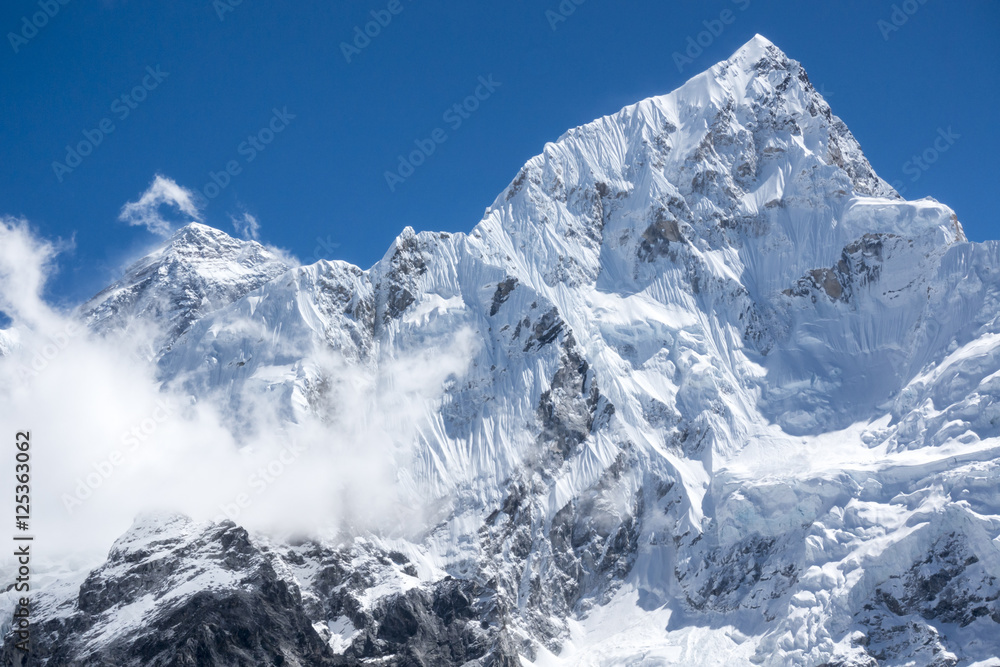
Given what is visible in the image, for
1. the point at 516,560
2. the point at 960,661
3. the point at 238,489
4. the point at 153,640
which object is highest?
the point at 238,489

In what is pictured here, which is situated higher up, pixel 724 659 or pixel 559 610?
pixel 559 610

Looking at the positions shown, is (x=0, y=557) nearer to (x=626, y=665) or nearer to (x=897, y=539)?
(x=626, y=665)

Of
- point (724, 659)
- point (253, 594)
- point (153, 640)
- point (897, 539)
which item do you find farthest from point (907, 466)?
point (153, 640)

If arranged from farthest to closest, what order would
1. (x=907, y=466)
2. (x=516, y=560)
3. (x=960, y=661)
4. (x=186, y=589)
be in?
(x=516, y=560) < (x=907, y=466) < (x=186, y=589) < (x=960, y=661)

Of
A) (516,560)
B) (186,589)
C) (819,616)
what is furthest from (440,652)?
(819,616)

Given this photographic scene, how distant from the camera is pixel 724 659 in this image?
172375 millimetres

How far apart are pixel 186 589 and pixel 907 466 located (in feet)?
386

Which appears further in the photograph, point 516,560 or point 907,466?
point 516,560

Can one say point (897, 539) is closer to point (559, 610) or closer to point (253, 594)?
point (559, 610)

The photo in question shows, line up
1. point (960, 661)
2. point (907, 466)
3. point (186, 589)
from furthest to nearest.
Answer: point (907, 466), point (186, 589), point (960, 661)

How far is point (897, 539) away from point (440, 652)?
244 ft

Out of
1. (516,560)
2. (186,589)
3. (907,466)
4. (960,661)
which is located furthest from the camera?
(516,560)

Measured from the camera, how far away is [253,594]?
172 m

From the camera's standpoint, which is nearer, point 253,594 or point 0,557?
point 253,594
